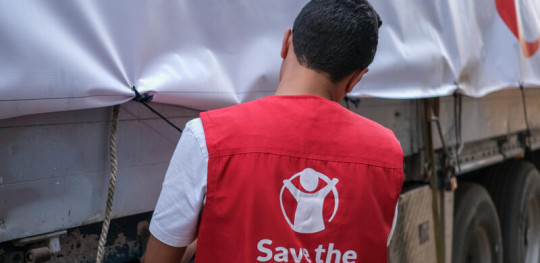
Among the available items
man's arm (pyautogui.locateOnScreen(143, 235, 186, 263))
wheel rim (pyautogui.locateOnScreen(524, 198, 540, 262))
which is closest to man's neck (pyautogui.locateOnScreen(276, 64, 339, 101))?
man's arm (pyautogui.locateOnScreen(143, 235, 186, 263))

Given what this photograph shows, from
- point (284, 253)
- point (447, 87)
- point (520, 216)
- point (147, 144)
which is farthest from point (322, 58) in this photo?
point (520, 216)

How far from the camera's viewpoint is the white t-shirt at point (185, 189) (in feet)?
4.11

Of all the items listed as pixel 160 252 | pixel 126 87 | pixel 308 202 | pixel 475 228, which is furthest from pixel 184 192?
pixel 475 228

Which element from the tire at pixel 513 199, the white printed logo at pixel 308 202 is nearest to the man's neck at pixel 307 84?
the white printed logo at pixel 308 202

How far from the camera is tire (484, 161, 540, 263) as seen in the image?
4.57m

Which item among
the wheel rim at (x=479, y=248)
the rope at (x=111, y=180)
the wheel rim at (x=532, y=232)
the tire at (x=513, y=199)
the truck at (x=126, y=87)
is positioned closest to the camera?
the truck at (x=126, y=87)

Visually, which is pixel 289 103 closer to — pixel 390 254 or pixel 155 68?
pixel 155 68

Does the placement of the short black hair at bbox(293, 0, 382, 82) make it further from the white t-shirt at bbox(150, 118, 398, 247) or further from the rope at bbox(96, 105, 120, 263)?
the rope at bbox(96, 105, 120, 263)

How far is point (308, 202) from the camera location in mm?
1285

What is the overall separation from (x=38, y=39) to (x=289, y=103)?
58 centimetres

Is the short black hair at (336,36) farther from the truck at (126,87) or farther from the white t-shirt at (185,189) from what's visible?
the truck at (126,87)

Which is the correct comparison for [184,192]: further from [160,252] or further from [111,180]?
[111,180]

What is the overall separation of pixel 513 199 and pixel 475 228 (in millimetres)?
787

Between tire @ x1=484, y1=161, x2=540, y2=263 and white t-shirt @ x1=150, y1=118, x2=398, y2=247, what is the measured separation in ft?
12.5
